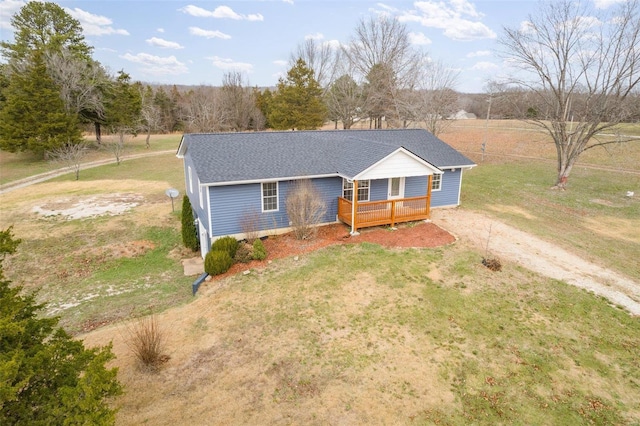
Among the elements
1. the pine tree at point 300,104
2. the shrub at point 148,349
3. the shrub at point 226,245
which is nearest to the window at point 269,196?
the shrub at point 226,245

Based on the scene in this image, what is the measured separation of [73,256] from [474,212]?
1850 cm

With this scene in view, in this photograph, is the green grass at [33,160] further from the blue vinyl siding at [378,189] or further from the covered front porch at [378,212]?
the blue vinyl siding at [378,189]

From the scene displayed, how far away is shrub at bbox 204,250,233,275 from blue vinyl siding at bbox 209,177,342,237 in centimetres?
210

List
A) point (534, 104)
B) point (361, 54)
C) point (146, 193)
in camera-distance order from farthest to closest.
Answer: point (361, 54) → point (534, 104) → point (146, 193)

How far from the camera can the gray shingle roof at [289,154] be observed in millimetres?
14891

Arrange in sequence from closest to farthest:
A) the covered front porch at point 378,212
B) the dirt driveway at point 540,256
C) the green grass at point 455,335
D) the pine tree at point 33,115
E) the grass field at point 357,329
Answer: the grass field at point 357,329, the green grass at point 455,335, the dirt driveway at point 540,256, the covered front porch at point 378,212, the pine tree at point 33,115

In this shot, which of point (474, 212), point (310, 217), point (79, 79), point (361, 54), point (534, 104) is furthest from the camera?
point (361, 54)

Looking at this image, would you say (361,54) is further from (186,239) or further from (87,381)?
(87,381)

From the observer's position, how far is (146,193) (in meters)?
24.5

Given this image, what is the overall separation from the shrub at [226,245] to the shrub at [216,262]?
0.31 metres

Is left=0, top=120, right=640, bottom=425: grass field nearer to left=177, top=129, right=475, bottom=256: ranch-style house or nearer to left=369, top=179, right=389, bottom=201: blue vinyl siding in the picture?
left=177, top=129, right=475, bottom=256: ranch-style house

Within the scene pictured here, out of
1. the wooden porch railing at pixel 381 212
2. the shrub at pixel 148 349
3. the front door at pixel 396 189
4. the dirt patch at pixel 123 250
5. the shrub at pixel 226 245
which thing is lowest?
the dirt patch at pixel 123 250

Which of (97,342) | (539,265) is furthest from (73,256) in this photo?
(539,265)

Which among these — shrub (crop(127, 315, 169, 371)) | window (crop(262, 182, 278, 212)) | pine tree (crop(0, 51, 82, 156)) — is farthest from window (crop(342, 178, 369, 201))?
pine tree (crop(0, 51, 82, 156))
